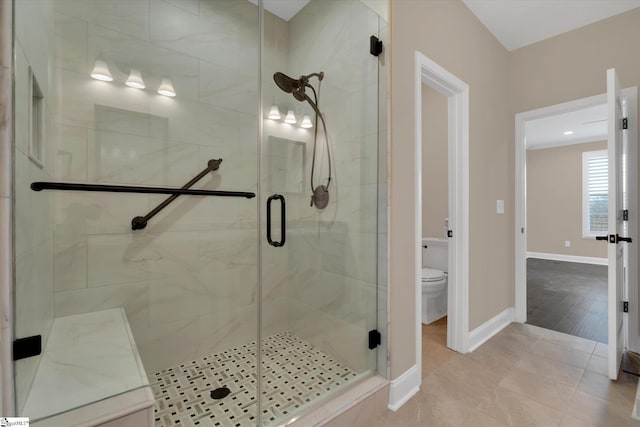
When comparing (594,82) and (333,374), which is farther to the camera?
(594,82)

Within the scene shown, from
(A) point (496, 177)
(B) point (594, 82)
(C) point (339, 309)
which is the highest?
(B) point (594, 82)

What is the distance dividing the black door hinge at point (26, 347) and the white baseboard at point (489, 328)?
2.54 meters

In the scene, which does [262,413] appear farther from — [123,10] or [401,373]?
[123,10]

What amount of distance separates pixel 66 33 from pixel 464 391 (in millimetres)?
3075

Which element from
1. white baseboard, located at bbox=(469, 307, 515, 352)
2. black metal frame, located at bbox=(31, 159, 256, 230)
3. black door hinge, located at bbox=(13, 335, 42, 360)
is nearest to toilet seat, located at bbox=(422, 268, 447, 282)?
white baseboard, located at bbox=(469, 307, 515, 352)

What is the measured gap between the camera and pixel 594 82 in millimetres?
2361

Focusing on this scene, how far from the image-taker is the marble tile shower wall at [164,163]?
62.2 inches

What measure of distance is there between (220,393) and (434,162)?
3.02 metres

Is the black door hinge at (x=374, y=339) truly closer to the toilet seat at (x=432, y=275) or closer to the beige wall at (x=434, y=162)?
the toilet seat at (x=432, y=275)

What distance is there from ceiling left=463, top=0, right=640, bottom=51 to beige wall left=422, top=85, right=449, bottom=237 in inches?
32.6

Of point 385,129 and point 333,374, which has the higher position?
point 385,129

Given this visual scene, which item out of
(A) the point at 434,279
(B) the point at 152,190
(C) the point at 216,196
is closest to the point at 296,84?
(C) the point at 216,196

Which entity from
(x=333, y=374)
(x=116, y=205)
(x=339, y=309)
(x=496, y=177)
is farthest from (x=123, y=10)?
(x=496, y=177)

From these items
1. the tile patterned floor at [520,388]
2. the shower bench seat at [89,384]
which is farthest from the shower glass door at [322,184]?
the shower bench seat at [89,384]
